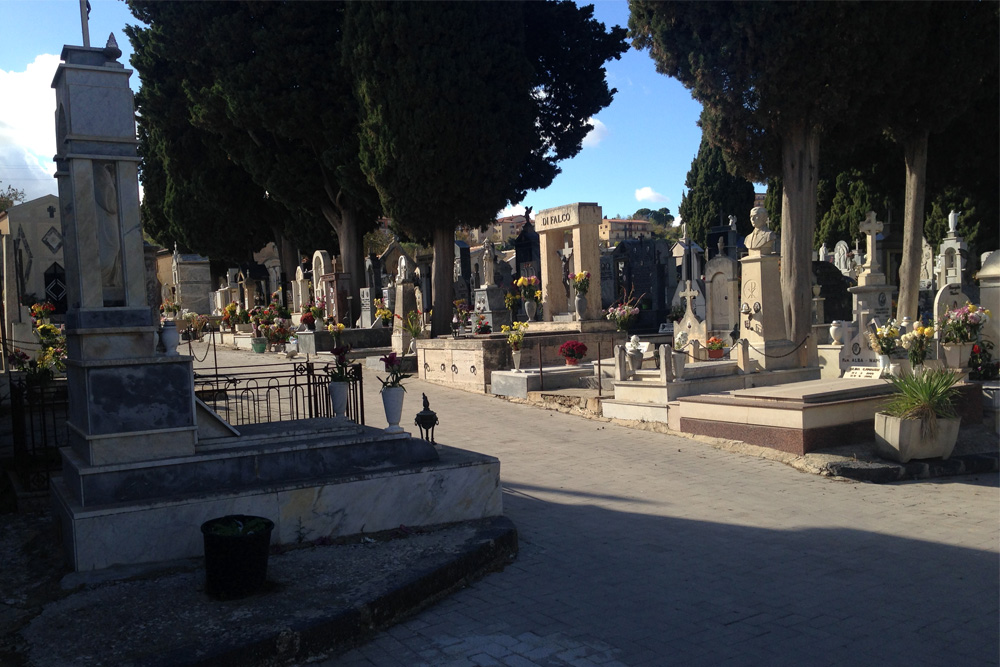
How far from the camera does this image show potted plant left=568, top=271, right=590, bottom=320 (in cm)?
1798

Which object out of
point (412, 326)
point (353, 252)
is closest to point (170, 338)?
point (412, 326)

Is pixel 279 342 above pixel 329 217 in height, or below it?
below

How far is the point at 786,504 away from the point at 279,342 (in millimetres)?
16692

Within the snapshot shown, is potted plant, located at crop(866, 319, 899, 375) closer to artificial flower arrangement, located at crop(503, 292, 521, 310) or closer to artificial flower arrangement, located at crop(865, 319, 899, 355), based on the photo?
artificial flower arrangement, located at crop(865, 319, 899, 355)

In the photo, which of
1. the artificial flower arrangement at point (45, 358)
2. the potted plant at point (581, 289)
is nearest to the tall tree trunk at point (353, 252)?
the potted plant at point (581, 289)

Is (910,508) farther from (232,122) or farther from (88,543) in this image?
(232,122)

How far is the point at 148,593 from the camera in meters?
4.81

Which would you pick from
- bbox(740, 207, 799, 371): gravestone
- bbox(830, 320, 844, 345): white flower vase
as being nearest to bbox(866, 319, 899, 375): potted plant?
bbox(830, 320, 844, 345): white flower vase

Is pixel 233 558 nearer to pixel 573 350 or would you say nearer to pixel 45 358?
pixel 45 358

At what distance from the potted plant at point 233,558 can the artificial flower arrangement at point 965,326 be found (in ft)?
38.8

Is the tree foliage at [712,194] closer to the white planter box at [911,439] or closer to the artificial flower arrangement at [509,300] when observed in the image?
the artificial flower arrangement at [509,300]

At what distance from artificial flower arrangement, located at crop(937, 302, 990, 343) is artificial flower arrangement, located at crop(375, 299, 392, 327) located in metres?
15.3

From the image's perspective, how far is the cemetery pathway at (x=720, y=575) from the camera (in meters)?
4.31

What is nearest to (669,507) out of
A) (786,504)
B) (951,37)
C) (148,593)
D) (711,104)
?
(786,504)
